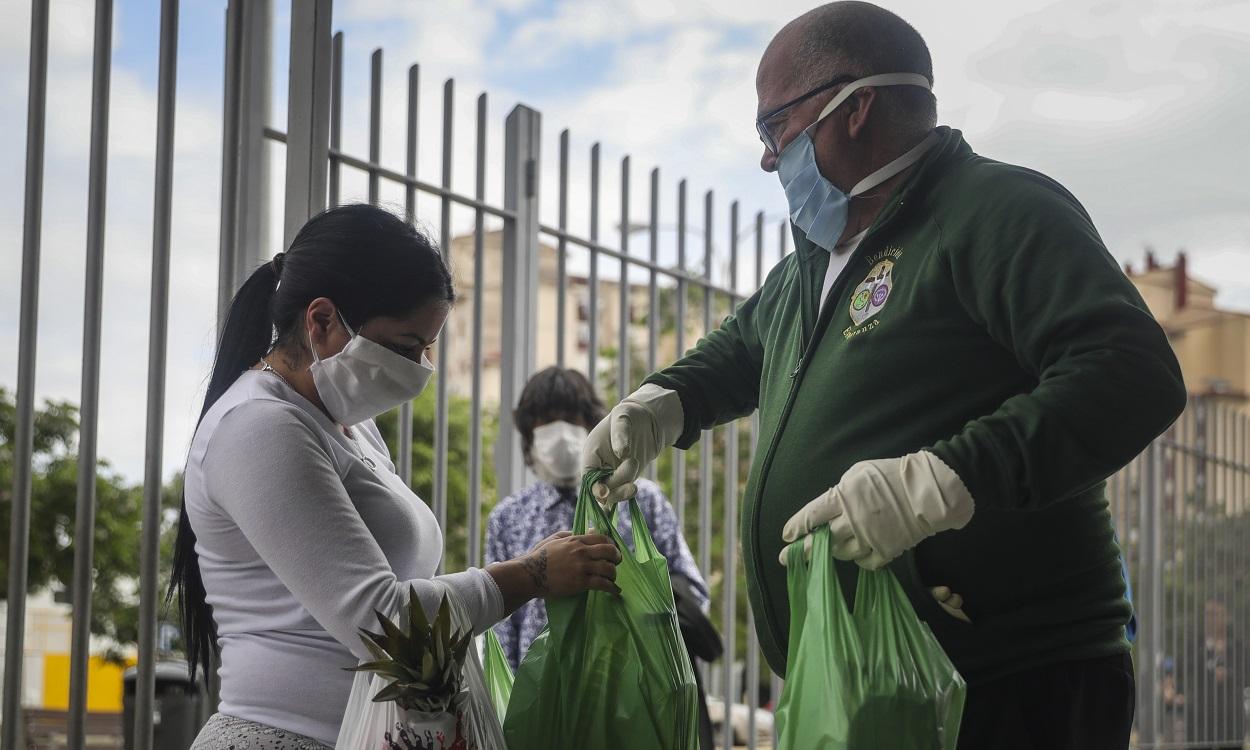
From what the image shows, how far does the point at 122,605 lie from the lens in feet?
36.1

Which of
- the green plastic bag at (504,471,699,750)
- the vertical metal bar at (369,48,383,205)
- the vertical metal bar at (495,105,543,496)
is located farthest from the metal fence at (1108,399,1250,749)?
the green plastic bag at (504,471,699,750)

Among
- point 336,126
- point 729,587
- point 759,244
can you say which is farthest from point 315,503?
point 759,244

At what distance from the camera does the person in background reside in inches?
154

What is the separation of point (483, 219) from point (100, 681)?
12475mm

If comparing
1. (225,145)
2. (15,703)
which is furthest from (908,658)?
(225,145)

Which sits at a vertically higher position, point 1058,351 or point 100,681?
point 1058,351

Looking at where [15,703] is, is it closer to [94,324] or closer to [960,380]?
[94,324]

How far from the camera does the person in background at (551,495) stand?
154 inches

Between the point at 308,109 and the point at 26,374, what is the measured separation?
0.91 m

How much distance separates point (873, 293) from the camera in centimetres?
188

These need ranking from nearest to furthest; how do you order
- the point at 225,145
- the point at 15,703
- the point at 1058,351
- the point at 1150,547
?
the point at 1058,351
the point at 15,703
the point at 225,145
the point at 1150,547

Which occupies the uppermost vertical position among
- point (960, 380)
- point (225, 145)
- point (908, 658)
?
point (225, 145)

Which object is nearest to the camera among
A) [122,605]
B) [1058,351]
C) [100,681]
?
[1058,351]

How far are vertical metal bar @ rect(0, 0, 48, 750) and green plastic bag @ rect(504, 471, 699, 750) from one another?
126cm
